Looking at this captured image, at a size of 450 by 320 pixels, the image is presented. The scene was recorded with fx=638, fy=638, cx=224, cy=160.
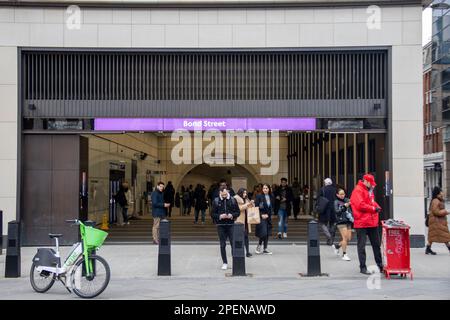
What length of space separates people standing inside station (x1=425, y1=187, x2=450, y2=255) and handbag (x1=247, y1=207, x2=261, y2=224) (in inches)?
157

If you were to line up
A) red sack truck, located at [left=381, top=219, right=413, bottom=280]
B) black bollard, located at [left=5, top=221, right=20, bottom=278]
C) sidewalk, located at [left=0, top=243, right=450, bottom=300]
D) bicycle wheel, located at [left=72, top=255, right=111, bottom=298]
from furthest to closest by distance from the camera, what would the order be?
black bollard, located at [left=5, top=221, right=20, bottom=278] < red sack truck, located at [left=381, top=219, right=413, bottom=280] < sidewalk, located at [left=0, top=243, right=450, bottom=300] < bicycle wheel, located at [left=72, top=255, right=111, bottom=298]

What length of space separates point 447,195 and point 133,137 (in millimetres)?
38943

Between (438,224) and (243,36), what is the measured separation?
6.64 meters

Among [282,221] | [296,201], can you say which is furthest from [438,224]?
[296,201]

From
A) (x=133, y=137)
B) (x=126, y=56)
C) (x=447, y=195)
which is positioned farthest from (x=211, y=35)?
(x=447, y=195)

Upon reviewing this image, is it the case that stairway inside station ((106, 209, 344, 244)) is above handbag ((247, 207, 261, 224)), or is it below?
below

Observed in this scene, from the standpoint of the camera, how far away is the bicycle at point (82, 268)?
31.7 feet

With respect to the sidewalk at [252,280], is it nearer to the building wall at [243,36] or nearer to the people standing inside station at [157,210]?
the people standing inside station at [157,210]

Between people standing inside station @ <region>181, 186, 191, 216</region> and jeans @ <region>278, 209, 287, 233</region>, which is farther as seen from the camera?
people standing inside station @ <region>181, 186, 191, 216</region>

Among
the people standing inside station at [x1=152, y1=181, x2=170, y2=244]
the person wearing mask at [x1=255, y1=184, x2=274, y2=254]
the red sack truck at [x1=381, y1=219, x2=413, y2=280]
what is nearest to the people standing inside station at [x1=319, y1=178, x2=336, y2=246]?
the person wearing mask at [x1=255, y1=184, x2=274, y2=254]

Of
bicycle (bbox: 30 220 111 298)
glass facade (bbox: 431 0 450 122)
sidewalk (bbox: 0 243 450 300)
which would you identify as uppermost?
glass facade (bbox: 431 0 450 122)

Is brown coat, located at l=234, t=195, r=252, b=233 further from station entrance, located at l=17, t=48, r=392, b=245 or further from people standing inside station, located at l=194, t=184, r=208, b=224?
people standing inside station, located at l=194, t=184, r=208, b=224

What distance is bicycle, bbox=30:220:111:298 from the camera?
9672 mm

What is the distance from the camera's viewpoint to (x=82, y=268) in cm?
972
